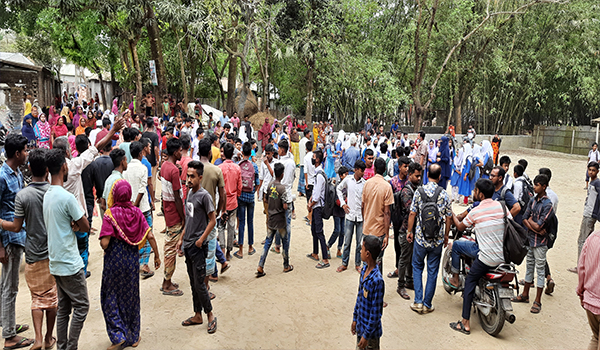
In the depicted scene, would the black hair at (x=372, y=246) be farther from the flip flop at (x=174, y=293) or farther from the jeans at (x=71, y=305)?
the flip flop at (x=174, y=293)

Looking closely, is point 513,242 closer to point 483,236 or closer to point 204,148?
point 483,236

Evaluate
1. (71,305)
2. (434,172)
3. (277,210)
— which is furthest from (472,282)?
(71,305)

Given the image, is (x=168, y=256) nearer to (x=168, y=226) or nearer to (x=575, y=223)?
(x=168, y=226)

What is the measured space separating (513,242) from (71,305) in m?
4.49

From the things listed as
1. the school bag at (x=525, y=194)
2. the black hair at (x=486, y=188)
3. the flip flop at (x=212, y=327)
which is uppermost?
the black hair at (x=486, y=188)

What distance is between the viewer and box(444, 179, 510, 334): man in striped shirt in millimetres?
4379

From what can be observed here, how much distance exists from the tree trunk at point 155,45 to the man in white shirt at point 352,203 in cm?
1249

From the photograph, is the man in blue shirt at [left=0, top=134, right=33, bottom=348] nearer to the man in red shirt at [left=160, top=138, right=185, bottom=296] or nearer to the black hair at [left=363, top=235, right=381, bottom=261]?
the man in red shirt at [left=160, top=138, right=185, bottom=296]

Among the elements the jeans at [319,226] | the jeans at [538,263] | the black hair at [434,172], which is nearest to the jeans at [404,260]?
the black hair at [434,172]

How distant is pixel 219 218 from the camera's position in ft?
18.6

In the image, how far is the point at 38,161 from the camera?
3539 mm

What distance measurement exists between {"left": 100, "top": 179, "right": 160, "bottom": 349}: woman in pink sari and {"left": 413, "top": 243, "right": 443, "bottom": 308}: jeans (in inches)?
126

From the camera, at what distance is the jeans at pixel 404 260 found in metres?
5.41

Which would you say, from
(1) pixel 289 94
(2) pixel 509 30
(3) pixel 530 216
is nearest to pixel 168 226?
(3) pixel 530 216
